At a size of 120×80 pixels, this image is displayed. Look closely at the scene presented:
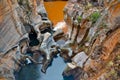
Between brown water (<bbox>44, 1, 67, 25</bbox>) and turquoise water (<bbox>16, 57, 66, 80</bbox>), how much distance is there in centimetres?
744

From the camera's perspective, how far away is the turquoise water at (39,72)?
2172 centimetres

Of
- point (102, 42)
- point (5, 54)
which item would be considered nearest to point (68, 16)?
point (5, 54)

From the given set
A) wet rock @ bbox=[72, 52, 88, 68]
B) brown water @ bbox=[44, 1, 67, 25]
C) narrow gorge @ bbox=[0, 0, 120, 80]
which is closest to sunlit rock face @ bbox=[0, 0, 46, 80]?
narrow gorge @ bbox=[0, 0, 120, 80]

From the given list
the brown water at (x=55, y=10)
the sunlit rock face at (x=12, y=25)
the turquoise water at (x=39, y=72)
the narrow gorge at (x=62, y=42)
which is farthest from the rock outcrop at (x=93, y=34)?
the brown water at (x=55, y=10)

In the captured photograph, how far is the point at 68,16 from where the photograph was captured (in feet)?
85.6

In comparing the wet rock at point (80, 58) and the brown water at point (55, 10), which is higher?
the wet rock at point (80, 58)

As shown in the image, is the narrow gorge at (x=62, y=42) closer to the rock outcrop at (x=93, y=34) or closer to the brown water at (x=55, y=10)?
the rock outcrop at (x=93, y=34)

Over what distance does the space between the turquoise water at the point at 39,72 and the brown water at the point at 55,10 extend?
7.44 metres

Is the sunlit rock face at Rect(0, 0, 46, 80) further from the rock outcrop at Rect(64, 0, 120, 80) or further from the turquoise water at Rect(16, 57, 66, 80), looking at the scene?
the rock outcrop at Rect(64, 0, 120, 80)

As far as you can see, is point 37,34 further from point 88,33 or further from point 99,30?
point 99,30

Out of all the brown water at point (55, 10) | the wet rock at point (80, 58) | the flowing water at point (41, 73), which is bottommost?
the brown water at point (55, 10)

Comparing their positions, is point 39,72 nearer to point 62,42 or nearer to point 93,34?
point 93,34

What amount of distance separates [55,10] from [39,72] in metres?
10.4

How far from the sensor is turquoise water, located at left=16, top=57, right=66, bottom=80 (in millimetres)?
21719
